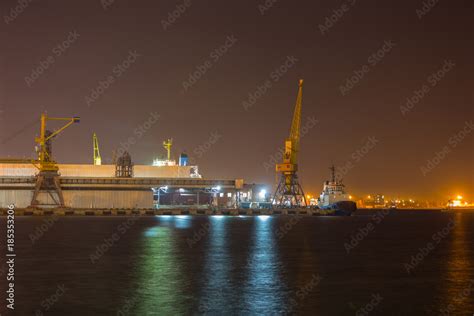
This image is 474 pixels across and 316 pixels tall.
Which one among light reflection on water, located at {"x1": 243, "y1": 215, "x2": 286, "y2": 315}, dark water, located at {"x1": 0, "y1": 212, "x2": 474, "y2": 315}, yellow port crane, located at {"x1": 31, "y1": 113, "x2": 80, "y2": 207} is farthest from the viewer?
yellow port crane, located at {"x1": 31, "y1": 113, "x2": 80, "y2": 207}

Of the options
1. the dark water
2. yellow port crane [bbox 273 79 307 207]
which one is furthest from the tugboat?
the dark water

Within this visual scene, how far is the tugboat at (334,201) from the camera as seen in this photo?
125875mm

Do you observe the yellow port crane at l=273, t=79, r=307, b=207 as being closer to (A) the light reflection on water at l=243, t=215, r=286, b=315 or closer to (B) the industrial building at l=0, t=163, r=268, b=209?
(B) the industrial building at l=0, t=163, r=268, b=209

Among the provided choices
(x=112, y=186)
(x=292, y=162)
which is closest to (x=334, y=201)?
(x=292, y=162)

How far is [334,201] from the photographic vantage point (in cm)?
13775

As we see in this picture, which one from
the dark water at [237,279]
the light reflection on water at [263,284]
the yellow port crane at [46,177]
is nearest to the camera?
the dark water at [237,279]

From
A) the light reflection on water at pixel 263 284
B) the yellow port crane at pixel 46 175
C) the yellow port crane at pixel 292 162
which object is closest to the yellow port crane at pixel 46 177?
the yellow port crane at pixel 46 175

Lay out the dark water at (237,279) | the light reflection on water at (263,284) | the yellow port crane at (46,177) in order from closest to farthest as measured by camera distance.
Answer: the dark water at (237,279) < the light reflection on water at (263,284) < the yellow port crane at (46,177)

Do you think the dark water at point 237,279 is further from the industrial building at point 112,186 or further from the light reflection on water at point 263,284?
the industrial building at point 112,186

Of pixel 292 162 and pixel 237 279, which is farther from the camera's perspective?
pixel 292 162

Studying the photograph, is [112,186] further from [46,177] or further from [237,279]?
[237,279]

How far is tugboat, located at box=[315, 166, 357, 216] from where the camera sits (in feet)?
413

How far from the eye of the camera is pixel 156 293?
24.2 m

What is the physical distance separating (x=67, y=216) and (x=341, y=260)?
76.7m
